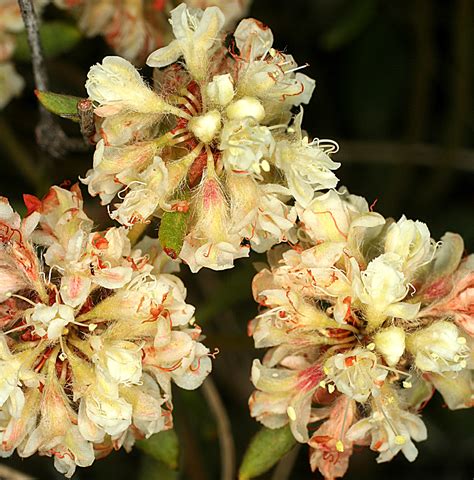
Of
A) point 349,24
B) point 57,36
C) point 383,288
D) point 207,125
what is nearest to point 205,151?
point 207,125

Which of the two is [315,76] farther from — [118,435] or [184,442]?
[118,435]

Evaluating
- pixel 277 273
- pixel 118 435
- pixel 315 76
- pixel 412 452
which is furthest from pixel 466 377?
pixel 315 76

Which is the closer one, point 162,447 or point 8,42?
point 162,447

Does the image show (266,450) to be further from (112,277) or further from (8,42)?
(8,42)

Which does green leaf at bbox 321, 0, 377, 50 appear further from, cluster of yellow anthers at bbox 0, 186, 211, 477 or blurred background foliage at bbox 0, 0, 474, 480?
cluster of yellow anthers at bbox 0, 186, 211, 477

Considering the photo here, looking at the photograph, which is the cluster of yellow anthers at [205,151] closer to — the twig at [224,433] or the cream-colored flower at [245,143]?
the cream-colored flower at [245,143]
